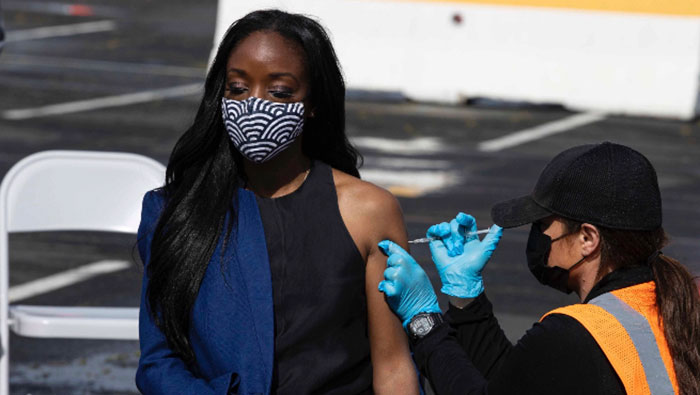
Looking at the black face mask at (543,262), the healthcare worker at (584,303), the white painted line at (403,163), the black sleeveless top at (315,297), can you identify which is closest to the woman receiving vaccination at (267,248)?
the black sleeveless top at (315,297)

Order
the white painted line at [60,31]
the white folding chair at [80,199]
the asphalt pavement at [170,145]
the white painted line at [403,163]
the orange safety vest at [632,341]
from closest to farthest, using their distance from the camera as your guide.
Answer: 1. the orange safety vest at [632,341]
2. the white folding chair at [80,199]
3. the asphalt pavement at [170,145]
4. the white painted line at [403,163]
5. the white painted line at [60,31]

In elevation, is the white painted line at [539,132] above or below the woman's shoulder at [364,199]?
below

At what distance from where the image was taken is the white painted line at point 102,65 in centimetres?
1588

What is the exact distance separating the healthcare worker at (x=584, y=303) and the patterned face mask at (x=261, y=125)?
0.43 metres

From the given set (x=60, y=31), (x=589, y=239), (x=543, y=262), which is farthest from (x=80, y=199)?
(x=60, y=31)

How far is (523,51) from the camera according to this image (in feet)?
45.8

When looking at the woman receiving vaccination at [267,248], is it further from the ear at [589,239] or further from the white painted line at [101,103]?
the white painted line at [101,103]

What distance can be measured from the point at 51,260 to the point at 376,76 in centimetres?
713

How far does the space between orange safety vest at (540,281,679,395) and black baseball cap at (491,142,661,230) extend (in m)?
0.21

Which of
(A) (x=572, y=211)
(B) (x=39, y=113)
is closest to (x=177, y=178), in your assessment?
(A) (x=572, y=211)

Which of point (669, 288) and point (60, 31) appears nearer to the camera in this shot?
point (669, 288)

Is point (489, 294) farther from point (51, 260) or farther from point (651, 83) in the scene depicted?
point (651, 83)

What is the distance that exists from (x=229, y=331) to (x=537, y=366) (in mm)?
833

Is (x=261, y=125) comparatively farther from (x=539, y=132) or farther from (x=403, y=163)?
(x=539, y=132)
